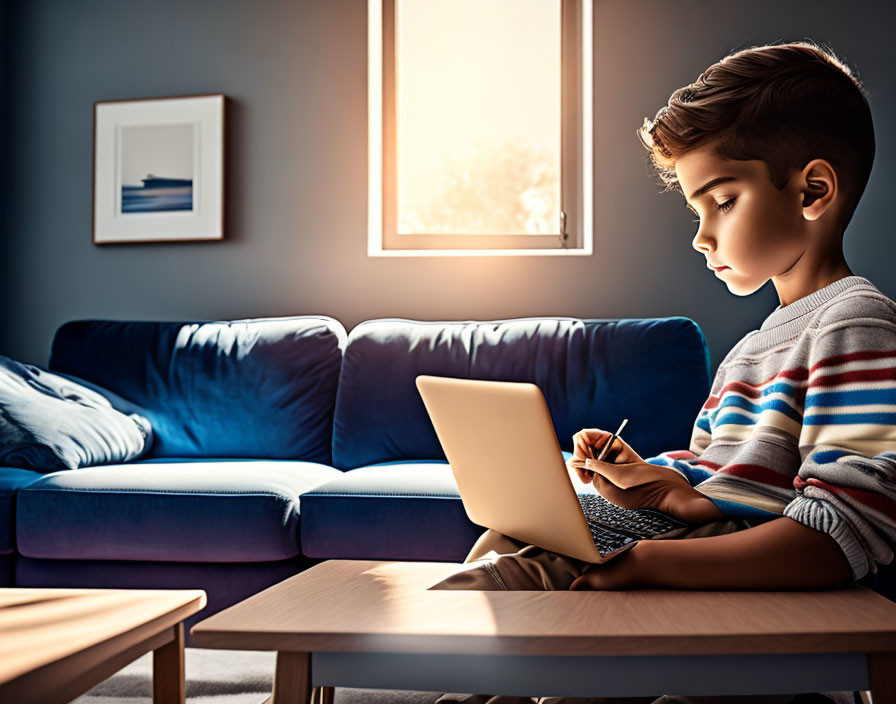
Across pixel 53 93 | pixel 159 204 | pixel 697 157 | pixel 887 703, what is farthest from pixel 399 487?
pixel 53 93

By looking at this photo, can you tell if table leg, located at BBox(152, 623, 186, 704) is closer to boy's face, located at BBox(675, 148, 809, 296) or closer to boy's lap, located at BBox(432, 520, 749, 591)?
boy's lap, located at BBox(432, 520, 749, 591)

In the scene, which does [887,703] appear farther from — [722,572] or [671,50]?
[671,50]

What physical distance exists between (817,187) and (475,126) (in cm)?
206

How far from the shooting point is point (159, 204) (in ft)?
9.23

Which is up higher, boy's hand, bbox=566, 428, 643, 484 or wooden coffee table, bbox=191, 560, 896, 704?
boy's hand, bbox=566, 428, 643, 484

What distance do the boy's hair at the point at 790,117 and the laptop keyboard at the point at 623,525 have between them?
44cm

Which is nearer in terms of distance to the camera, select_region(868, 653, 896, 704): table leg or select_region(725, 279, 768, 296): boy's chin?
select_region(868, 653, 896, 704): table leg

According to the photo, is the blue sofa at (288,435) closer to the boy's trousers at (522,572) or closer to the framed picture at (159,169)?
the framed picture at (159,169)

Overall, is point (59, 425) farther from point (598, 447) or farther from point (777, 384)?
point (777, 384)

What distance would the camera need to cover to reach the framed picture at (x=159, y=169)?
2.78 metres

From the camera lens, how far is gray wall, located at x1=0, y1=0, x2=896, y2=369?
8.44ft

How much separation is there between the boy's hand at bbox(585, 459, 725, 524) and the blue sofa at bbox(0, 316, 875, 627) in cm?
75

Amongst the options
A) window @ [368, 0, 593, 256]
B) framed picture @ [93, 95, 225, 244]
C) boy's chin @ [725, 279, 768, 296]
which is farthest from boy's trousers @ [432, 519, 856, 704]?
framed picture @ [93, 95, 225, 244]

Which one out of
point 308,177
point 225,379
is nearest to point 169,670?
point 225,379
